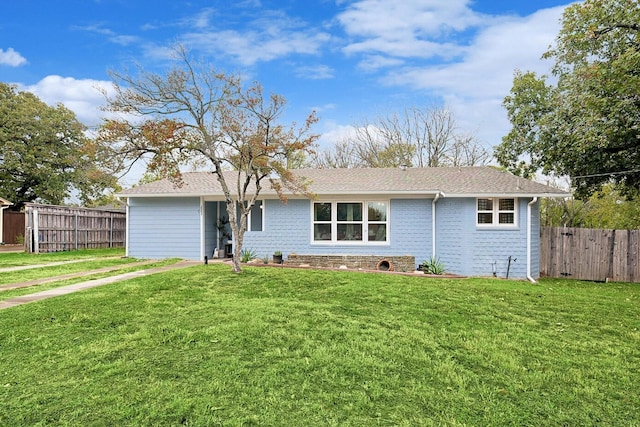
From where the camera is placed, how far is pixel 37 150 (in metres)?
24.9

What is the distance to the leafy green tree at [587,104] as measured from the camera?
376 inches

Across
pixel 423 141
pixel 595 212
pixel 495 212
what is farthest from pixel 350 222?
pixel 595 212

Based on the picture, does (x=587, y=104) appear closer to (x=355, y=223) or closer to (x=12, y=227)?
(x=355, y=223)

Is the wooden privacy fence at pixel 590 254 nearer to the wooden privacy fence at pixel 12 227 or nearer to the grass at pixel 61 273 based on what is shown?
the grass at pixel 61 273

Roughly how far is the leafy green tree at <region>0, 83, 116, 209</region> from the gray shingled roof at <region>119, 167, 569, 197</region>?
1284 centimetres

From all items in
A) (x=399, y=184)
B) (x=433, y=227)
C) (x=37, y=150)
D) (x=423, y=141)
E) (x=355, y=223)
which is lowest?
(x=433, y=227)

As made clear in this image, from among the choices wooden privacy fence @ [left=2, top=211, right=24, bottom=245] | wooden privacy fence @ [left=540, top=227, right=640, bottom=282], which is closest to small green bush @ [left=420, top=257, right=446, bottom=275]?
wooden privacy fence @ [left=540, top=227, right=640, bottom=282]

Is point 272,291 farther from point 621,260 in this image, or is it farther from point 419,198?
point 621,260

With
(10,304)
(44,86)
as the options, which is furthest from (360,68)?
(44,86)

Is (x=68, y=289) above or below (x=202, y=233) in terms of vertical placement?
below

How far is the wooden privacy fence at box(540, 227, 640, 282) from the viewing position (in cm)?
1174

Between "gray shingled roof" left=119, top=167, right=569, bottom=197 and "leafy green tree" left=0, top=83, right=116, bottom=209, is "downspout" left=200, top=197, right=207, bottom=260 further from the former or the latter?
"leafy green tree" left=0, top=83, right=116, bottom=209

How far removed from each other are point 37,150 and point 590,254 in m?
31.5

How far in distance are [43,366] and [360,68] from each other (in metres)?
17.1
